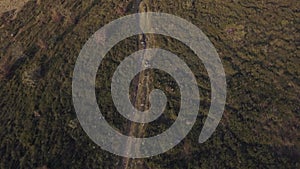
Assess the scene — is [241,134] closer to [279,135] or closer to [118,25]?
[279,135]

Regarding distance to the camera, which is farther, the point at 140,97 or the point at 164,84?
the point at 164,84

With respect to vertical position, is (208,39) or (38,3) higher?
(38,3)

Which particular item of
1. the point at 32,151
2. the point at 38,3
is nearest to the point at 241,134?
the point at 32,151

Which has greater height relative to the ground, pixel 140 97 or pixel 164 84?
pixel 164 84

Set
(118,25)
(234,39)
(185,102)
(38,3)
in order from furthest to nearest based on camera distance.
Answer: (38,3) → (118,25) → (234,39) → (185,102)

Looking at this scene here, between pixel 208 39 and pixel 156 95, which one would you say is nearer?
pixel 156 95

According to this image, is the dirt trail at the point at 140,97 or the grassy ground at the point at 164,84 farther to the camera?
the dirt trail at the point at 140,97

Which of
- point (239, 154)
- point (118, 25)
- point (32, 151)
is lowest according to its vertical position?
point (239, 154)

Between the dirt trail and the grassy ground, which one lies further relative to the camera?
the dirt trail

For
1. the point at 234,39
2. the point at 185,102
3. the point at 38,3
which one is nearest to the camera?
the point at 185,102
